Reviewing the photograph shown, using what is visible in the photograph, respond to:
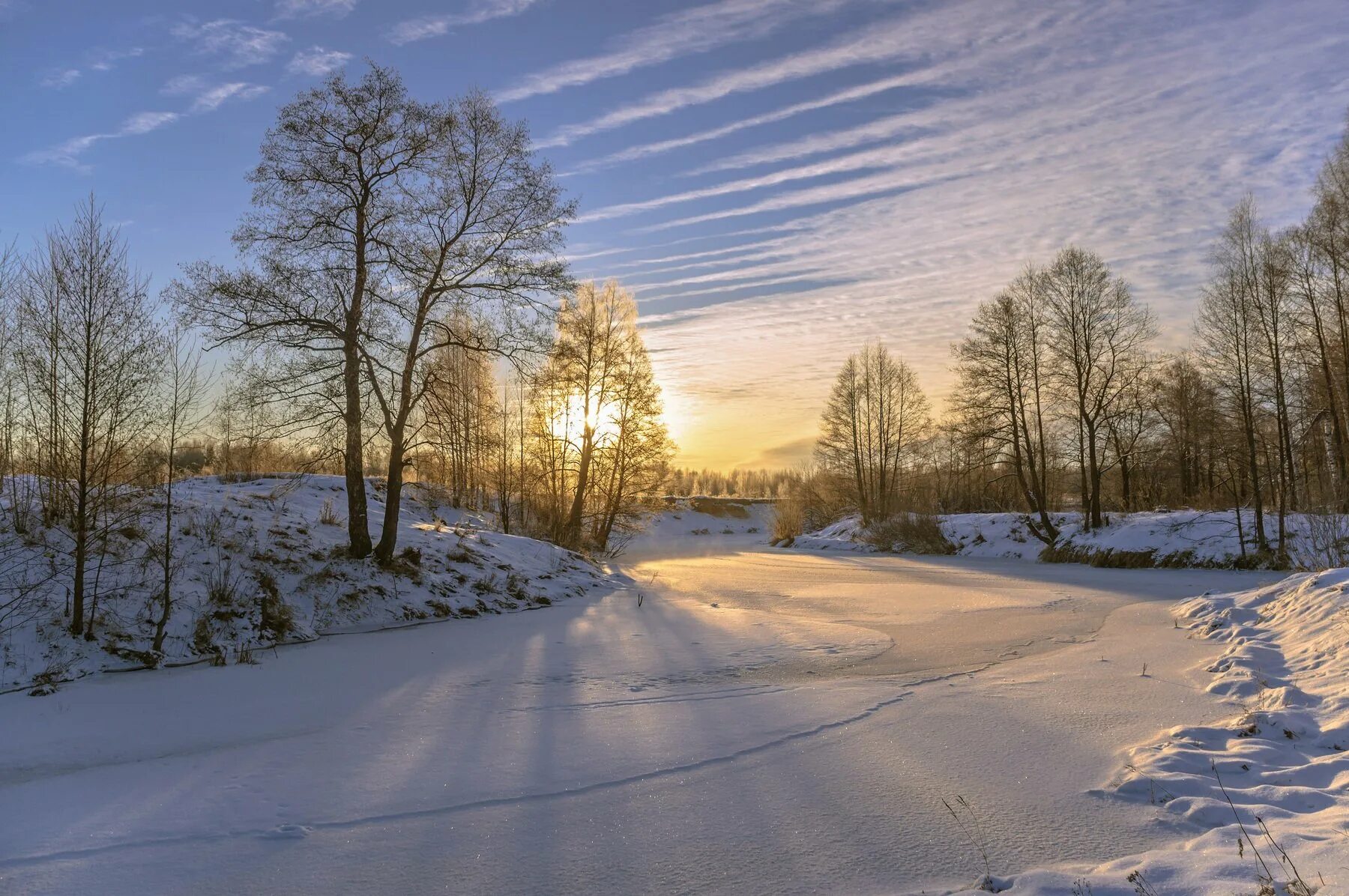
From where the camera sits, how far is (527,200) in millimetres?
13695

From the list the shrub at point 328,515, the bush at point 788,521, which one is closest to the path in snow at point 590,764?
the shrub at point 328,515

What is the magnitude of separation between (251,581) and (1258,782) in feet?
38.1

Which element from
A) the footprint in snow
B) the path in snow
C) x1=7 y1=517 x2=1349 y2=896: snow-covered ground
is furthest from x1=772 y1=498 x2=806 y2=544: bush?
the footprint in snow

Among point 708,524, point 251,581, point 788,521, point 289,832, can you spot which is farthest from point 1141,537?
point 708,524

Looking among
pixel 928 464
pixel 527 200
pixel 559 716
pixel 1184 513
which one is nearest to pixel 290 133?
pixel 527 200

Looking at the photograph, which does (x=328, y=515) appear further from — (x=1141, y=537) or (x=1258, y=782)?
(x=1141, y=537)

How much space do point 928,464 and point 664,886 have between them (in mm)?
51231

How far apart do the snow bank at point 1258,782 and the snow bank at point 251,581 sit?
9.32 meters

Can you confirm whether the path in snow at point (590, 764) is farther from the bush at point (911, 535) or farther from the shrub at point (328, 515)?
the bush at point (911, 535)

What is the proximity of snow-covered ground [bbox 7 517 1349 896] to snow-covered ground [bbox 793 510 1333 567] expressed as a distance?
8903mm

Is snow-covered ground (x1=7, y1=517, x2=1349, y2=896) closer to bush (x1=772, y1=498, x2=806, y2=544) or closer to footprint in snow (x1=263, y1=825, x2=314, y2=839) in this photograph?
footprint in snow (x1=263, y1=825, x2=314, y2=839)

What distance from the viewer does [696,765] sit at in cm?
498

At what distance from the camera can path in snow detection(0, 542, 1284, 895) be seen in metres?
3.61

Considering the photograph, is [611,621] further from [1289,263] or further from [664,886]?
[1289,263]
